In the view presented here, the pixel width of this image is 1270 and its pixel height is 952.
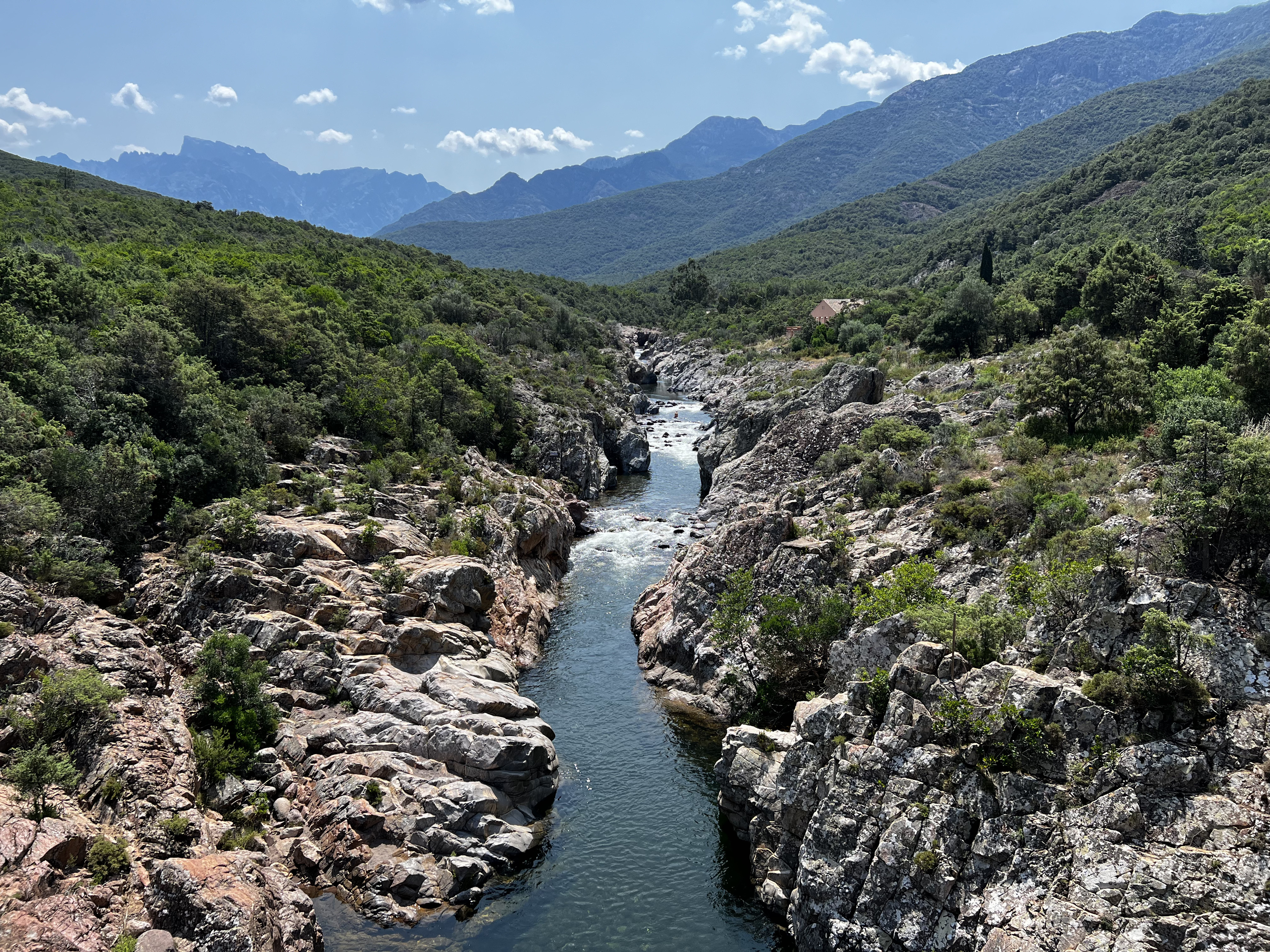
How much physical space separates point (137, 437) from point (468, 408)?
86.5 feet

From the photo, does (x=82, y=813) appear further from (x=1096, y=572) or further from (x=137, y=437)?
(x=1096, y=572)

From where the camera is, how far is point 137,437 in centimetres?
3881

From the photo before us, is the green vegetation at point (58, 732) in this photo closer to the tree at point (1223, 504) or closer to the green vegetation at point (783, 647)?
the green vegetation at point (783, 647)

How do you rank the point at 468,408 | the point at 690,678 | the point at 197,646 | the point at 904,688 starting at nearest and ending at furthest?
the point at 904,688, the point at 197,646, the point at 690,678, the point at 468,408

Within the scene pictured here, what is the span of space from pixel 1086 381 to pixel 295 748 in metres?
40.6

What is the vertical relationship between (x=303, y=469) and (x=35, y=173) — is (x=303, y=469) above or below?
below

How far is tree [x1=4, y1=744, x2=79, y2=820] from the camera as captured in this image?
21.0 metres

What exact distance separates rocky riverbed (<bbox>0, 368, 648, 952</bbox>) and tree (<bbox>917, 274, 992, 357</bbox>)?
4666cm

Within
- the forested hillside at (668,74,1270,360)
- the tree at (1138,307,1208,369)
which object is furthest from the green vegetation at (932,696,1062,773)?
the forested hillside at (668,74,1270,360)

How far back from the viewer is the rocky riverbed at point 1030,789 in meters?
17.3

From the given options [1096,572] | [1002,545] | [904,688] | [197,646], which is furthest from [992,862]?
[197,646]

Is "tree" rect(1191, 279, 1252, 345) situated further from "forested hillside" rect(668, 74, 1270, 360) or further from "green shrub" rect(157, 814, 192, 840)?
"green shrub" rect(157, 814, 192, 840)

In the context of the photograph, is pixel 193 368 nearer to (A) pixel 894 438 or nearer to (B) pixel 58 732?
(B) pixel 58 732

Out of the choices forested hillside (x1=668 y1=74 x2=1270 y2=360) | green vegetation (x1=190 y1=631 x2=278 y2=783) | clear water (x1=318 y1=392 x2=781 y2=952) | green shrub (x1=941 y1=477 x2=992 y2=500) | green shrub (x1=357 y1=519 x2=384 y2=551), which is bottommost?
clear water (x1=318 y1=392 x2=781 y2=952)
